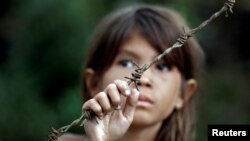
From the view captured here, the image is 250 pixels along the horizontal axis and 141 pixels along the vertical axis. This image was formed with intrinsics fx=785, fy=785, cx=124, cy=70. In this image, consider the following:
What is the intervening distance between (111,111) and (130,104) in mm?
39

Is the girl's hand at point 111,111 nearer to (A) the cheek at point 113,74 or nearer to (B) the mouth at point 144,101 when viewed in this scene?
(B) the mouth at point 144,101

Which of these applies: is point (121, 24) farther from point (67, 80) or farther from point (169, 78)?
point (67, 80)

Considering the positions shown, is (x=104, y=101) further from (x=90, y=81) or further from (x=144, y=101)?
(x=90, y=81)

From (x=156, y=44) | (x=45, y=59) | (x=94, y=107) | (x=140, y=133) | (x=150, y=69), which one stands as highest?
(x=45, y=59)

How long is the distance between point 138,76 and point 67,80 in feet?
7.55

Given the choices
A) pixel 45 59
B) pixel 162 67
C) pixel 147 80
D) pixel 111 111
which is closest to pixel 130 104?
pixel 111 111

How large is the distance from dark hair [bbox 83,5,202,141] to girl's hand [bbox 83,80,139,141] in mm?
876

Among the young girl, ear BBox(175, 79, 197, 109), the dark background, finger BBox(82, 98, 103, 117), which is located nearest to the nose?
the young girl

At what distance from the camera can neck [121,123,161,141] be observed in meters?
2.30

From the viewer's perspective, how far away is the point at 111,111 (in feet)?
4.72

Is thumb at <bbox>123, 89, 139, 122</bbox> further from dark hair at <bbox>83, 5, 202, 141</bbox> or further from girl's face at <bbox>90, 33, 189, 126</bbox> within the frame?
dark hair at <bbox>83, 5, 202, 141</bbox>

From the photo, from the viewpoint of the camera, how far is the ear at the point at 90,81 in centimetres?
246

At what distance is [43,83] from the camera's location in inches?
144

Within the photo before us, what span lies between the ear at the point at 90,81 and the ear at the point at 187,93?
26 cm
